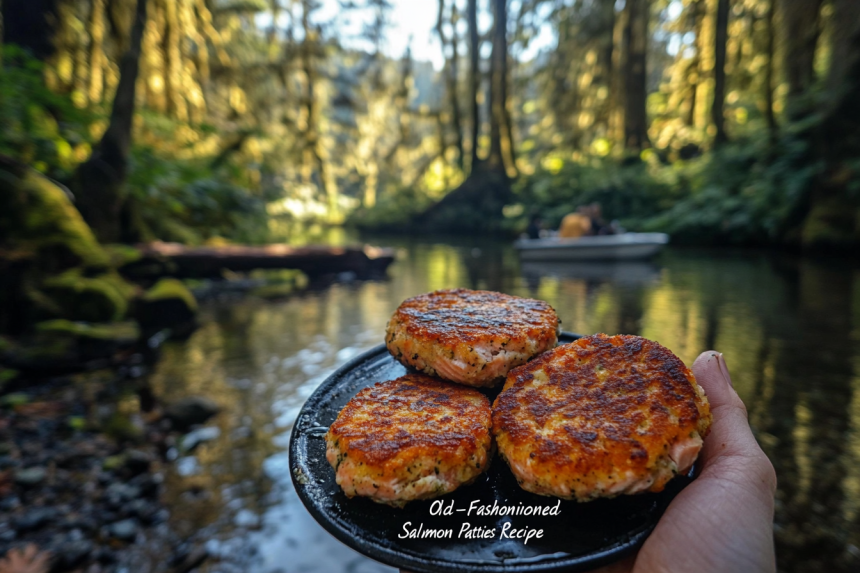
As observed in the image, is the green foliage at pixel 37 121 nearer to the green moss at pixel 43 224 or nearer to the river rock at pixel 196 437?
the green moss at pixel 43 224

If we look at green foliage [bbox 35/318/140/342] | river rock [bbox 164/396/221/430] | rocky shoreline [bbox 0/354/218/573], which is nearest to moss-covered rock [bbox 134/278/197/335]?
green foliage [bbox 35/318/140/342]

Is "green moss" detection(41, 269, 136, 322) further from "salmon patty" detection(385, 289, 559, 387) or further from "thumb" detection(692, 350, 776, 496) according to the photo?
"thumb" detection(692, 350, 776, 496)

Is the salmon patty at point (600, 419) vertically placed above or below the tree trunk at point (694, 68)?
below

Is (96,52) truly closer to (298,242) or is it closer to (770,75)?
(298,242)

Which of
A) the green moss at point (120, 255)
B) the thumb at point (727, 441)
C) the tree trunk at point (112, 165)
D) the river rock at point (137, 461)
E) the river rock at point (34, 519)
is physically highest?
the tree trunk at point (112, 165)

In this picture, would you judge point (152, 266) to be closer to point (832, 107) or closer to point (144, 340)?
point (144, 340)

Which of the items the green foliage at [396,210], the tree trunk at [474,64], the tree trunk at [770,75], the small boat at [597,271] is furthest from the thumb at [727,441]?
the green foliage at [396,210]
